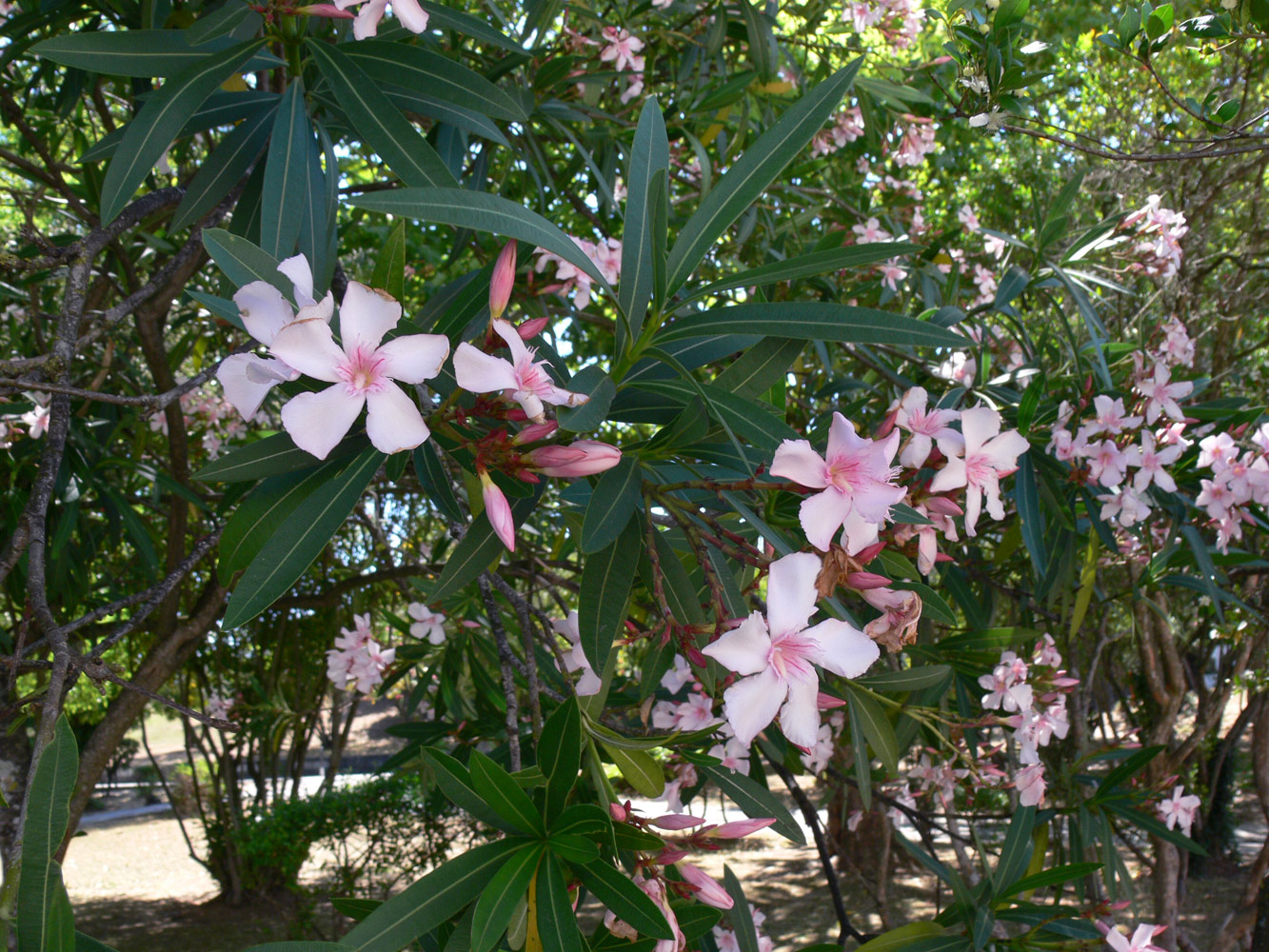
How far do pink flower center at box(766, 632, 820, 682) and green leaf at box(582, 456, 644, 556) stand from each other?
16 centimetres

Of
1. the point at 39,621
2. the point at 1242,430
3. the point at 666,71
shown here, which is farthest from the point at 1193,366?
the point at 39,621

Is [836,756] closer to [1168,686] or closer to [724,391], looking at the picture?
[1168,686]

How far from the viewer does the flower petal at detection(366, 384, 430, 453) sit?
2.15ft

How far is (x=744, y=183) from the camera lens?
83 centimetres

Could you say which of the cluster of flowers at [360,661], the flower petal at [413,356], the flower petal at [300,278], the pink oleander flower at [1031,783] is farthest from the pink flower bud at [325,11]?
the pink oleander flower at [1031,783]

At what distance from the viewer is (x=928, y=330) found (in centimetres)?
79

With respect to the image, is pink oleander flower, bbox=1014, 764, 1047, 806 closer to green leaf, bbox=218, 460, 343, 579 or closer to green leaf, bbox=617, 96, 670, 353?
green leaf, bbox=617, 96, 670, 353

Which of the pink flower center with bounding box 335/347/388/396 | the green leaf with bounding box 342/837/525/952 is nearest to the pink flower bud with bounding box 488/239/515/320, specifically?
the pink flower center with bounding box 335/347/388/396

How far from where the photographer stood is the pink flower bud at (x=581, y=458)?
2.30 feet

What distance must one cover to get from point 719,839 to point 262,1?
1177 mm

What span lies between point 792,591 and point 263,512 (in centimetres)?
47

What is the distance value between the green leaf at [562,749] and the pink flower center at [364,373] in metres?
0.33

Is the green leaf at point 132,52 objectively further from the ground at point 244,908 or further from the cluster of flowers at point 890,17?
the ground at point 244,908

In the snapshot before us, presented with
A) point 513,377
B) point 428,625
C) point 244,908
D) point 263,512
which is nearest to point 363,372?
point 513,377
